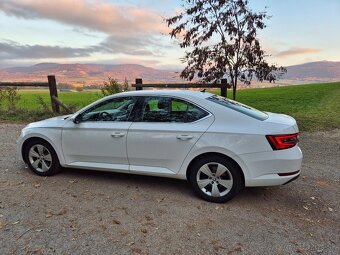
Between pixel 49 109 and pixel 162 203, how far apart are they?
8943 mm

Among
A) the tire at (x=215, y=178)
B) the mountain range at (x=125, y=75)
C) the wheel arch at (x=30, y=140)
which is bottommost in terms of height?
the tire at (x=215, y=178)

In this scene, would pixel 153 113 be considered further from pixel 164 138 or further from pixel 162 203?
pixel 162 203

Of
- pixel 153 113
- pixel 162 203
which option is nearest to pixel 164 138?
pixel 153 113

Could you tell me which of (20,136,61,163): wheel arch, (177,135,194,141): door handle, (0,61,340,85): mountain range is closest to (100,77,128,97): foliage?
(0,61,340,85): mountain range

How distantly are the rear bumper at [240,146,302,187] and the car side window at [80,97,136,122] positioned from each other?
6.23 feet

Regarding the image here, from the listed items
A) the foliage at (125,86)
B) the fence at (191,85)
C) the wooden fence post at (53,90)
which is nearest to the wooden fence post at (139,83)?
the fence at (191,85)

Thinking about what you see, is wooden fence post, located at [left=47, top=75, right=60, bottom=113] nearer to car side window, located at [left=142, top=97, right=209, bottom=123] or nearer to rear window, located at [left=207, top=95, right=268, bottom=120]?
car side window, located at [left=142, top=97, right=209, bottom=123]

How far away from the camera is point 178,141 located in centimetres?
432

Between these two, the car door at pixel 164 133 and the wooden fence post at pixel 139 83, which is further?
the wooden fence post at pixel 139 83

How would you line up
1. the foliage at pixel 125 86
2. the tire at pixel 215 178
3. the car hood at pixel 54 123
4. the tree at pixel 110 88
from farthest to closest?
the foliage at pixel 125 86, the tree at pixel 110 88, the car hood at pixel 54 123, the tire at pixel 215 178

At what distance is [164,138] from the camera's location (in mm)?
4391

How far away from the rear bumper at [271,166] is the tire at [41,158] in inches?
125

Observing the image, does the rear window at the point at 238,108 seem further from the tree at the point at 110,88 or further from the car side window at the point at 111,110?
the tree at the point at 110,88

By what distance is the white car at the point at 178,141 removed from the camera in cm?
402
